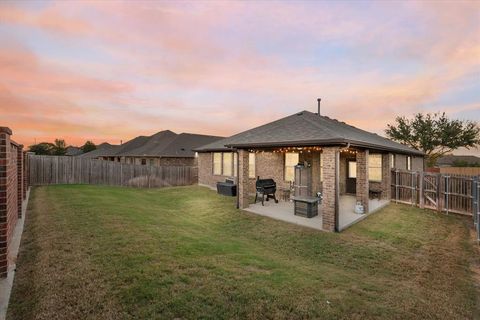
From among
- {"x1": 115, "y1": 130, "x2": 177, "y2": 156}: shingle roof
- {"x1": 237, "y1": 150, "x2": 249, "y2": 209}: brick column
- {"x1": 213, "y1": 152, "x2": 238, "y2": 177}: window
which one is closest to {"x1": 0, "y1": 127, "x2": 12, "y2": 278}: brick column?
{"x1": 237, "y1": 150, "x2": 249, "y2": 209}: brick column

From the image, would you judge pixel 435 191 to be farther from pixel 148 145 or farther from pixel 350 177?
pixel 148 145

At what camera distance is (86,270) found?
14.1ft

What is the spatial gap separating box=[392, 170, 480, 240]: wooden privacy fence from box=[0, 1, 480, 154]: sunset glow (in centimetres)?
742

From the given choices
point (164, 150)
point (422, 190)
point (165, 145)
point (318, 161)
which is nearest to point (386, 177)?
point (422, 190)

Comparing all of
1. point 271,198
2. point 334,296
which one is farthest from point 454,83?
point 334,296

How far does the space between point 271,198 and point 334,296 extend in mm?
10222

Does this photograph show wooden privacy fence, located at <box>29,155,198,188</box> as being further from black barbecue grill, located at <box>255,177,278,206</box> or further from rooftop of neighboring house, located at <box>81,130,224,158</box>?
black barbecue grill, located at <box>255,177,278,206</box>

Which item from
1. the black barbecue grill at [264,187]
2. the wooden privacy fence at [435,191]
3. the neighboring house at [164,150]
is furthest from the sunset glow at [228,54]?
the black barbecue grill at [264,187]

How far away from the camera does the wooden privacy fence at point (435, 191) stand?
1149 centimetres

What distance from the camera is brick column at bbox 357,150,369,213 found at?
1044 centimetres

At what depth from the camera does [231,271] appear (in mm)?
4730

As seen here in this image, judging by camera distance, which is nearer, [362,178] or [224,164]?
[362,178]

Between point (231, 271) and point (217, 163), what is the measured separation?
14.6 meters

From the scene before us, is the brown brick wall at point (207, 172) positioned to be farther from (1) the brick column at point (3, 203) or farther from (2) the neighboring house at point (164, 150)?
(1) the brick column at point (3, 203)
